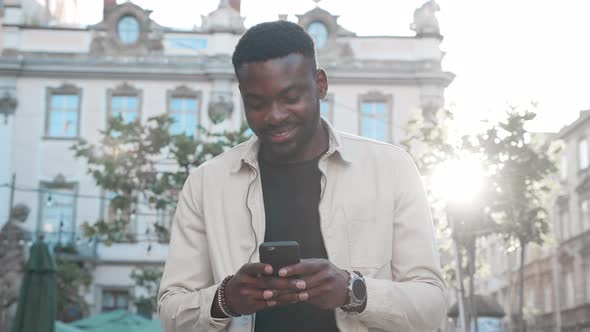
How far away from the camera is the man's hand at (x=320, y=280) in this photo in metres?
2.43

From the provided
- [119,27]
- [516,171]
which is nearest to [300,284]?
[516,171]

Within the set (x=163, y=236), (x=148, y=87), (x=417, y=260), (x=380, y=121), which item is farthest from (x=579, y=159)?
(x=417, y=260)

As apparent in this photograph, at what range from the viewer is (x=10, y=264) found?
27953mm

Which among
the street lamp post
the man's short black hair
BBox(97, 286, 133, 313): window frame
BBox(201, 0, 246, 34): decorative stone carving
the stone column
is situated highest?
BBox(201, 0, 246, 34): decorative stone carving

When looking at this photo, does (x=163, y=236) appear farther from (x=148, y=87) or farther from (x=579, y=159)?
(x=579, y=159)

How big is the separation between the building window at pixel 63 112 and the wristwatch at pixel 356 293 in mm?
32914

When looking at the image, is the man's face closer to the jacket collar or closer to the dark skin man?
the dark skin man

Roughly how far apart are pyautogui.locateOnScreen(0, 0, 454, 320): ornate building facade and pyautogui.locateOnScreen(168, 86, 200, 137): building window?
0.04 meters

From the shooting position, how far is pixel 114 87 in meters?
34.8

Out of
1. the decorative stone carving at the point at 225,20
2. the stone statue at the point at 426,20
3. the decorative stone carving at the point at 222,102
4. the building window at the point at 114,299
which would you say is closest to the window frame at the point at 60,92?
the decorative stone carving at the point at 222,102

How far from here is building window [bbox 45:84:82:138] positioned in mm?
34594

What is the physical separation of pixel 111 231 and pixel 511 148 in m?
9.71

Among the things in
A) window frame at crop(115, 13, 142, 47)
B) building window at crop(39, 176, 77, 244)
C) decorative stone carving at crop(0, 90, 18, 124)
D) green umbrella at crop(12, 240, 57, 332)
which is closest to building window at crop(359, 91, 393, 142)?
window frame at crop(115, 13, 142, 47)

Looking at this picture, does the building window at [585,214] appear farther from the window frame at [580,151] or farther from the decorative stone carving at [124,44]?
the decorative stone carving at [124,44]
